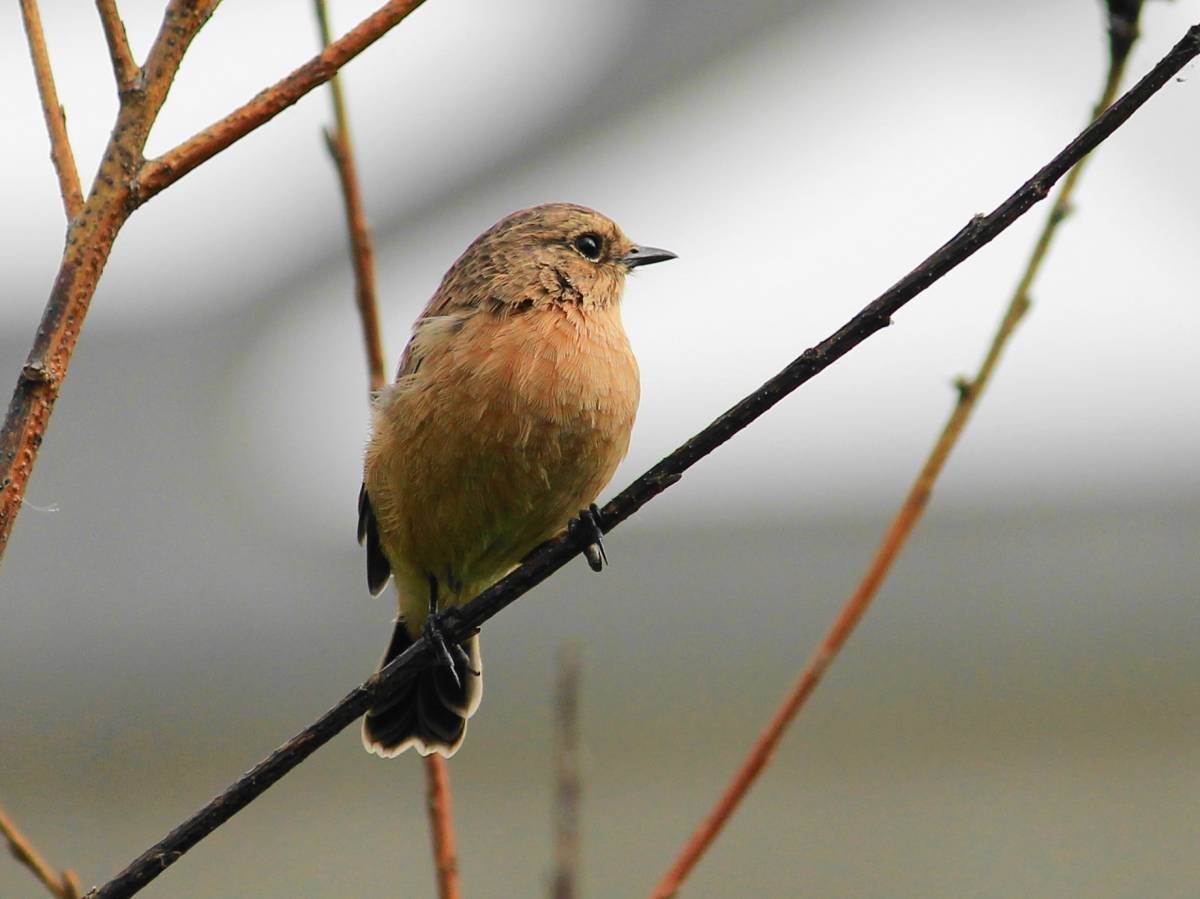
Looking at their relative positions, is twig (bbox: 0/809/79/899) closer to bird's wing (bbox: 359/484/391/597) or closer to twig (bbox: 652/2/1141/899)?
twig (bbox: 652/2/1141/899)

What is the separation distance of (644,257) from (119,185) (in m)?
3.32

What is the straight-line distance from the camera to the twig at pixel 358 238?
126 inches

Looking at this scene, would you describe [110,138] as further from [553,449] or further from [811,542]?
[811,542]

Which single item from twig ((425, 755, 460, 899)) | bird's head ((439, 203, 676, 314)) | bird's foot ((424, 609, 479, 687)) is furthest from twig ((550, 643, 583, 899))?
bird's head ((439, 203, 676, 314))

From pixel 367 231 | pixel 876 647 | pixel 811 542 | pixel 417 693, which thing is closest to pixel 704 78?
pixel 811 542

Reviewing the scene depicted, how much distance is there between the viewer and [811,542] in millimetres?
9570

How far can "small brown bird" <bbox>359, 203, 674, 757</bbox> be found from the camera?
443 cm

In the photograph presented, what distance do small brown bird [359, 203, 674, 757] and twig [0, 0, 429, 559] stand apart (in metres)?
1.97

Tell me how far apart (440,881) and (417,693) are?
2.50 meters

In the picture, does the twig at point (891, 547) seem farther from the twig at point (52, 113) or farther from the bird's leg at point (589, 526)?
the twig at point (52, 113)

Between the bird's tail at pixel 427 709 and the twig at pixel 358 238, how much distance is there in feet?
6.60

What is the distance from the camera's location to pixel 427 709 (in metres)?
5.13

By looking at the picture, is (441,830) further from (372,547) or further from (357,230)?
(372,547)

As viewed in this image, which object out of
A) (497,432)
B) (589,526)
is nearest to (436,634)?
(589,526)
